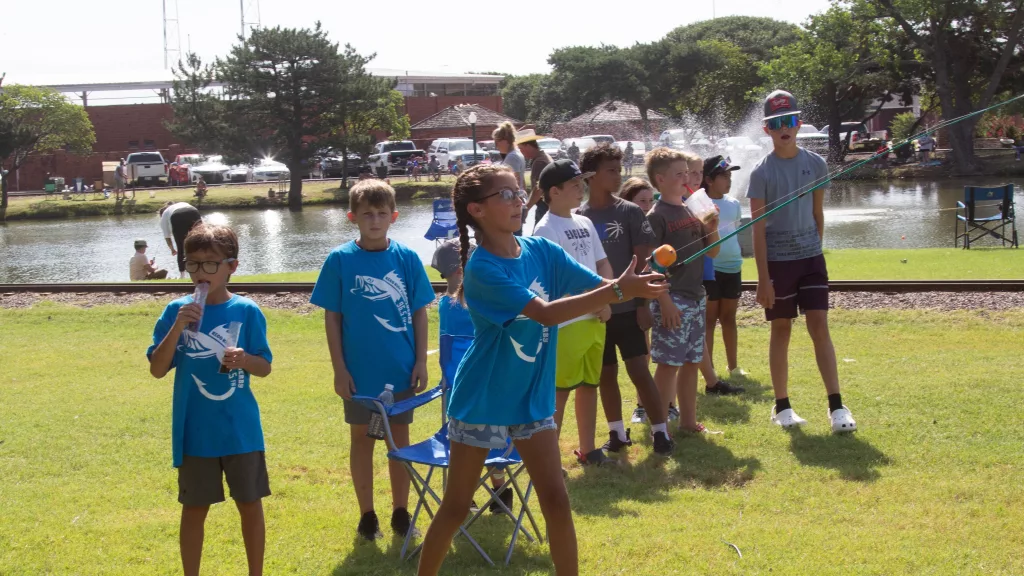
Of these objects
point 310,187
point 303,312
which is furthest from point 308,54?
point 303,312

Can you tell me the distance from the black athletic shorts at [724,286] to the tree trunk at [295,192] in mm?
31741

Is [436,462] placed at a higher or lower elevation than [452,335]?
lower

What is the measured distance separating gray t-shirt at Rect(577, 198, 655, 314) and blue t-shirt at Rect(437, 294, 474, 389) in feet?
3.33

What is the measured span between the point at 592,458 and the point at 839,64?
3995 cm

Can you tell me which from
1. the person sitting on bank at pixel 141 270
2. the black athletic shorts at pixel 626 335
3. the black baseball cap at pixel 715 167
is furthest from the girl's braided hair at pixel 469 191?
the person sitting on bank at pixel 141 270

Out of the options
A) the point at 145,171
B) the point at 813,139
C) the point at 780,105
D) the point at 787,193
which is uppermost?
the point at 813,139

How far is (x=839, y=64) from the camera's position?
41875 millimetres

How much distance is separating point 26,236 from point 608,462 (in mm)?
30947

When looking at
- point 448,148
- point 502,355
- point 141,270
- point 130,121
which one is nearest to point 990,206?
point 141,270

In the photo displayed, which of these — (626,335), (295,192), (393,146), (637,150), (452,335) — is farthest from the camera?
(393,146)

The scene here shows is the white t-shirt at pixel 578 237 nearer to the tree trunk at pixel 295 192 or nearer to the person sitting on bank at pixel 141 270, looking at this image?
the person sitting on bank at pixel 141 270

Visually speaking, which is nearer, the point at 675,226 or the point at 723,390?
the point at 675,226

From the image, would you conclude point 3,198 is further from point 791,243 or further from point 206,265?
point 206,265

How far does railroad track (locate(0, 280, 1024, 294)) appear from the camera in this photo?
1077 cm
